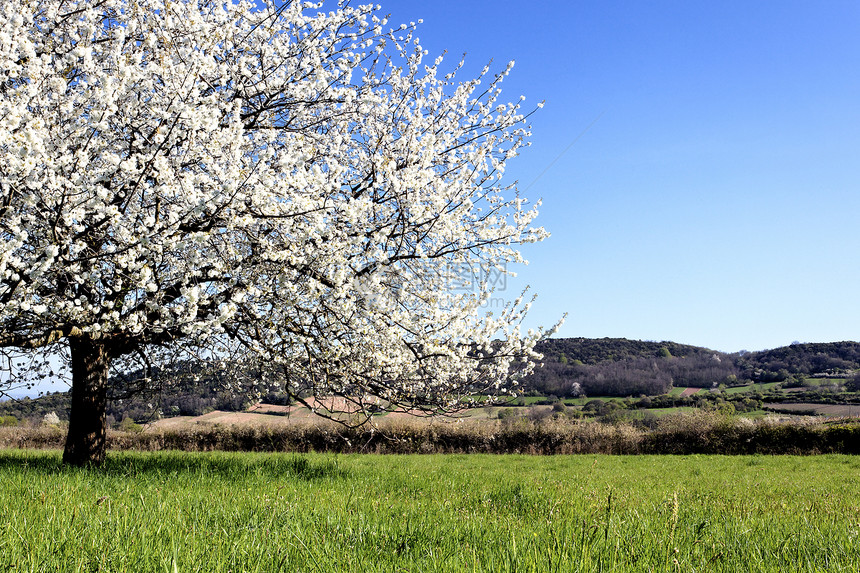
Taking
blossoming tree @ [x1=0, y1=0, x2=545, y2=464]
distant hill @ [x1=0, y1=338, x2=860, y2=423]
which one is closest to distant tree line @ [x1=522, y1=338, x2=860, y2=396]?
distant hill @ [x1=0, y1=338, x2=860, y2=423]

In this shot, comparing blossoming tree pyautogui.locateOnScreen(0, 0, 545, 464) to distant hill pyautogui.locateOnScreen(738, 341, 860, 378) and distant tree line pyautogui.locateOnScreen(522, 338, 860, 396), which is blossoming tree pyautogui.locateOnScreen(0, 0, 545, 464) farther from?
distant hill pyautogui.locateOnScreen(738, 341, 860, 378)

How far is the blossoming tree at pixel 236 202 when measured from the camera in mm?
5984

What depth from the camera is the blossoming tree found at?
5.98 m

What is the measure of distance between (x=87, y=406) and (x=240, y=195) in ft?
20.4

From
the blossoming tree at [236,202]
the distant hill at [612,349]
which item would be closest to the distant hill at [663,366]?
the distant hill at [612,349]

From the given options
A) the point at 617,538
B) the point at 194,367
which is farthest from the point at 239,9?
the point at 617,538

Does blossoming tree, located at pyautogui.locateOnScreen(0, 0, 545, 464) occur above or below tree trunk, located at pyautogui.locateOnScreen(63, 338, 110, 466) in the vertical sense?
above

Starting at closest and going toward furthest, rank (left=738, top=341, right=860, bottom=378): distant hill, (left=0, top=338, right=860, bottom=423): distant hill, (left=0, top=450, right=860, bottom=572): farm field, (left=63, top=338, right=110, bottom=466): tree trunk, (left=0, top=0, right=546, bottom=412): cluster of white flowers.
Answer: (left=0, top=450, right=860, bottom=572): farm field → (left=0, top=0, right=546, bottom=412): cluster of white flowers → (left=63, top=338, right=110, bottom=466): tree trunk → (left=0, top=338, right=860, bottom=423): distant hill → (left=738, top=341, right=860, bottom=378): distant hill

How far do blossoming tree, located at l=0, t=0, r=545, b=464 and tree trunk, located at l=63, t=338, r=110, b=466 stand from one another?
4 cm

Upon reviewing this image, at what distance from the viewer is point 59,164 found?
5566 mm

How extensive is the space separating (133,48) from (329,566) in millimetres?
7790

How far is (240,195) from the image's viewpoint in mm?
6312

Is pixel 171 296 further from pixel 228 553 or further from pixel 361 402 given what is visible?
pixel 228 553

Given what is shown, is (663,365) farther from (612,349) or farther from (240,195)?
(240,195)
